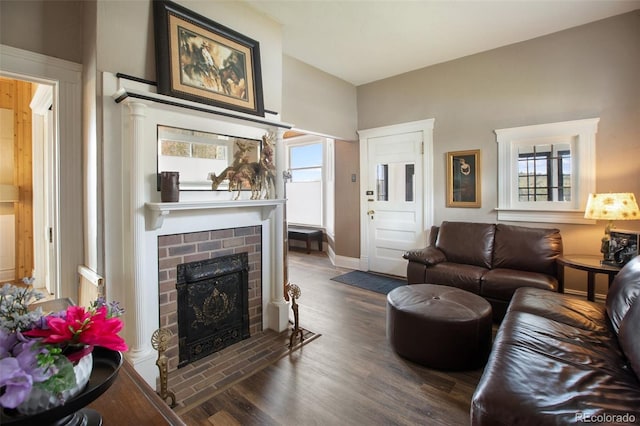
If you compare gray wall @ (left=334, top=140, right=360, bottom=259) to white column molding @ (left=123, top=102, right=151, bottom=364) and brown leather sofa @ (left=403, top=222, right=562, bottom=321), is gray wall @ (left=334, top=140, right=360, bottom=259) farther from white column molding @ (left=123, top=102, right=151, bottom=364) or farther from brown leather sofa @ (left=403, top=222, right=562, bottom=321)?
white column molding @ (left=123, top=102, right=151, bottom=364)

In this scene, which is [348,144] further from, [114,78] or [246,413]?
[246,413]

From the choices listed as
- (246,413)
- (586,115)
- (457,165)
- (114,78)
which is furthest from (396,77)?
(246,413)

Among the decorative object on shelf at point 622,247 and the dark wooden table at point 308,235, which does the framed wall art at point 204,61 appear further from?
the dark wooden table at point 308,235

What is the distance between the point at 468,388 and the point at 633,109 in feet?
10.6

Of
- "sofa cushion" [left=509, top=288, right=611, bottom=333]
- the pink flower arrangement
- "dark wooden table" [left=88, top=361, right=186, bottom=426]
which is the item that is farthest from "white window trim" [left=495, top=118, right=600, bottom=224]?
the pink flower arrangement

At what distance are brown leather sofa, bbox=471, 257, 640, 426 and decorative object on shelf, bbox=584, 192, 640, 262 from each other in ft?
3.23

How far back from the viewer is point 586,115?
3268mm

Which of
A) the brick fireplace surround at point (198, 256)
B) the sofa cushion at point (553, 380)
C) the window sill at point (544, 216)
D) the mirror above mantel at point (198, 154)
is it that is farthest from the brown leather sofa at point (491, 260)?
the mirror above mantel at point (198, 154)

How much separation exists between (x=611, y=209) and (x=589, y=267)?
1.91ft

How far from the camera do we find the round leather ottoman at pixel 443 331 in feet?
7.15

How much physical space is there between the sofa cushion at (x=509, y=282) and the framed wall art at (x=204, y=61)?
2725mm

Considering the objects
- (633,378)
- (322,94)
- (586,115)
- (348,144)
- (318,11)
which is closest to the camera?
(633,378)

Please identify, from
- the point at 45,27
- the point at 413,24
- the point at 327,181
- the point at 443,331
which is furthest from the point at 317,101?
the point at 443,331

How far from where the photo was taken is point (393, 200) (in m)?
4.76
